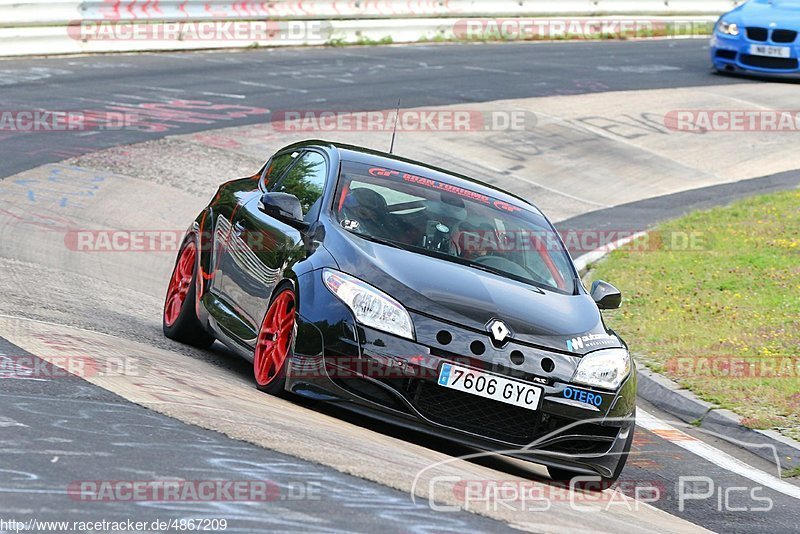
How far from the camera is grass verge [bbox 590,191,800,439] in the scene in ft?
32.0

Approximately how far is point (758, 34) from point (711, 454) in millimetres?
17458

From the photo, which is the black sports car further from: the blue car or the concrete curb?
the blue car

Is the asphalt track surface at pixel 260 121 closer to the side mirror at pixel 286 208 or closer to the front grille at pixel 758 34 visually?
the front grille at pixel 758 34

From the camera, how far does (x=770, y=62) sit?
980 inches

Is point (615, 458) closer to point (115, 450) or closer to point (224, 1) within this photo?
point (115, 450)

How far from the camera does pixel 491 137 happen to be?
20281 mm

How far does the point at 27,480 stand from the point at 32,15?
719 inches

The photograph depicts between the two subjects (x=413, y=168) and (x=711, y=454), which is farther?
(x=413, y=168)

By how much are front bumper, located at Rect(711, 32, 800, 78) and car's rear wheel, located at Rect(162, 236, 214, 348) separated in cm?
1750

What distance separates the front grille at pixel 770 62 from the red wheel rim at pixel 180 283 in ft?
57.8

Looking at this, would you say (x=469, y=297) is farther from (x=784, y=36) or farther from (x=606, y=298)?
(x=784, y=36)

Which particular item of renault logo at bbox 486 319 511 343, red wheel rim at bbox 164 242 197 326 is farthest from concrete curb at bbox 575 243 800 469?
red wheel rim at bbox 164 242 197 326

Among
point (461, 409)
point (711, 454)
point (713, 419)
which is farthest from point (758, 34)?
point (461, 409)

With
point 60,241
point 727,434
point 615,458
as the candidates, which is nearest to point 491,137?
point 60,241
